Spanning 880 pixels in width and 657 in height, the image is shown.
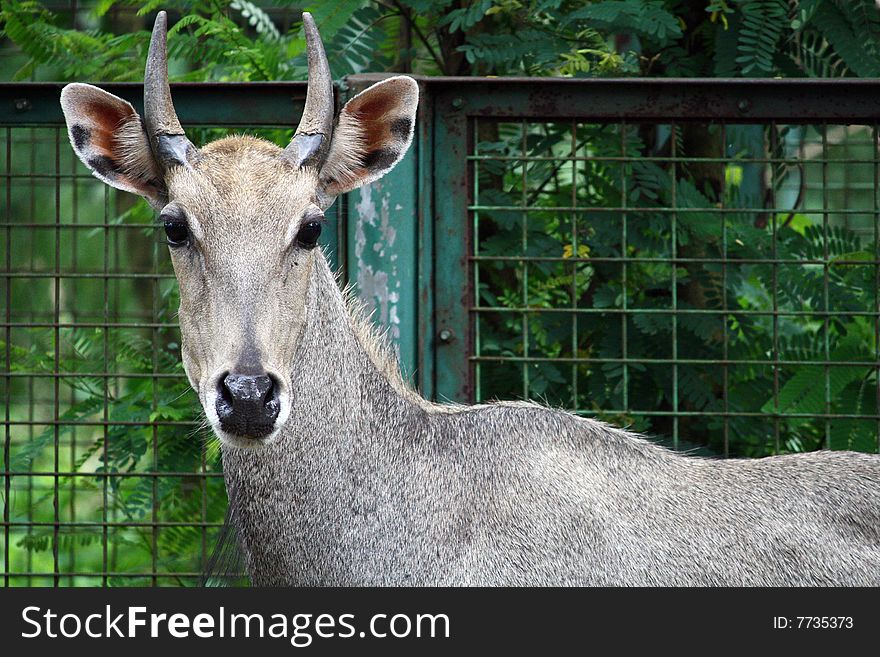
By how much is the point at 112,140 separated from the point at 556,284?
290 cm

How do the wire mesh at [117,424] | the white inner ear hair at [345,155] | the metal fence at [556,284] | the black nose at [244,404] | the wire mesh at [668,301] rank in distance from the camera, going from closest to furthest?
the black nose at [244,404]
the white inner ear hair at [345,155]
the metal fence at [556,284]
the wire mesh at [117,424]
the wire mesh at [668,301]

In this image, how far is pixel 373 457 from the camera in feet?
15.8

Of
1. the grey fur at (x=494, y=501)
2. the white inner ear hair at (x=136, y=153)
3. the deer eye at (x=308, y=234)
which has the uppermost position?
the white inner ear hair at (x=136, y=153)

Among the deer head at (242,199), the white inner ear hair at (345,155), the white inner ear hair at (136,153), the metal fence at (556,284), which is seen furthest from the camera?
the metal fence at (556,284)

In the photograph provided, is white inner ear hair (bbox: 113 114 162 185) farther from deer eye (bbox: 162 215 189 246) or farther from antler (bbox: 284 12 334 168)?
antler (bbox: 284 12 334 168)

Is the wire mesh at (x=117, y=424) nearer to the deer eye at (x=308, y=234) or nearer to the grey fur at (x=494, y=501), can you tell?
the grey fur at (x=494, y=501)

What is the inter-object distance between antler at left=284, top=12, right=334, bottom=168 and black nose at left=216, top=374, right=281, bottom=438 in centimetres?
108

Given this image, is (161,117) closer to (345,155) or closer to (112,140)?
(112,140)

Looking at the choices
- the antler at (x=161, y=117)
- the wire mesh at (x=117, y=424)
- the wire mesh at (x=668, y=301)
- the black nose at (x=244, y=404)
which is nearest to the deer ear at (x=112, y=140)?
the antler at (x=161, y=117)

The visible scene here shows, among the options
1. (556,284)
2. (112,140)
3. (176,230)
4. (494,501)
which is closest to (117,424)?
(112,140)

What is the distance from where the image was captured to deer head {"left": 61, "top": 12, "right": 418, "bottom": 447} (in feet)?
13.7

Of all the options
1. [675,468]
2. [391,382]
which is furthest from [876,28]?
[391,382]

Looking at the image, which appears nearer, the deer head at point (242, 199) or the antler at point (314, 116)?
the deer head at point (242, 199)

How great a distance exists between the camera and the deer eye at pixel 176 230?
178 inches
